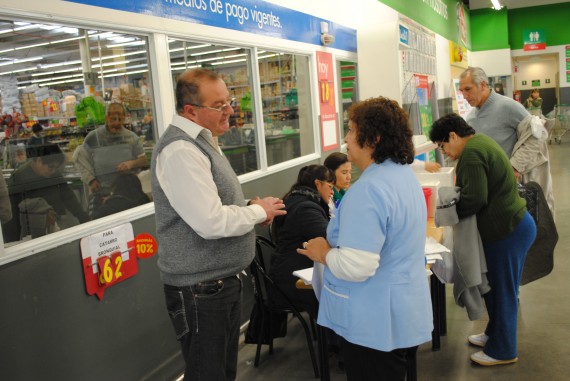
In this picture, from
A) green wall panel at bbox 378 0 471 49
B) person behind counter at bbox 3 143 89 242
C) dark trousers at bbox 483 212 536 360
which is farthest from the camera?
green wall panel at bbox 378 0 471 49

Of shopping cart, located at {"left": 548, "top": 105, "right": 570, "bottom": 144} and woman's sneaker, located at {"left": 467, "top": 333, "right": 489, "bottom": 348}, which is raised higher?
shopping cart, located at {"left": 548, "top": 105, "right": 570, "bottom": 144}

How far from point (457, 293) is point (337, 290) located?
140 cm

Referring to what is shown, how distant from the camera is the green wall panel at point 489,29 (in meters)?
16.8

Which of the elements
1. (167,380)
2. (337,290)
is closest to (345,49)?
(167,380)

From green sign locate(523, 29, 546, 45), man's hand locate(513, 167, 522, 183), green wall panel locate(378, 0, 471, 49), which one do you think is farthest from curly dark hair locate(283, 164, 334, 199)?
green sign locate(523, 29, 546, 45)

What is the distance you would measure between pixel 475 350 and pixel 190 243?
2250mm

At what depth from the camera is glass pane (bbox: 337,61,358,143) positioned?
6.35 meters

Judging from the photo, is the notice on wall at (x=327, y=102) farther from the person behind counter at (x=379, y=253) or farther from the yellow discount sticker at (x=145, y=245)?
the person behind counter at (x=379, y=253)

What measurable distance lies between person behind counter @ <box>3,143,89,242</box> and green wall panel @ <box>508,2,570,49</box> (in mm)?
18296

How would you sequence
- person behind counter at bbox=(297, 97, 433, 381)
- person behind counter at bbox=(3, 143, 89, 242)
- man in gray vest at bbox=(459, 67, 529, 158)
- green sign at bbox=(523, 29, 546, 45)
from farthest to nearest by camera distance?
green sign at bbox=(523, 29, 546, 45), man in gray vest at bbox=(459, 67, 529, 158), person behind counter at bbox=(3, 143, 89, 242), person behind counter at bbox=(297, 97, 433, 381)

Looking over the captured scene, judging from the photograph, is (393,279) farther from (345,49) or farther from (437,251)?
(345,49)

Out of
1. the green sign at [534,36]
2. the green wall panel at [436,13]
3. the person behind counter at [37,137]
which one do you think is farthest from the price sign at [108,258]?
the green sign at [534,36]

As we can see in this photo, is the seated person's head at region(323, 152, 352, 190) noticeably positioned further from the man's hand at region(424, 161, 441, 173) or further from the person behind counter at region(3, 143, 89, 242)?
the person behind counter at region(3, 143, 89, 242)

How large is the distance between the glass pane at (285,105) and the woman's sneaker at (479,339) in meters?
2.09
